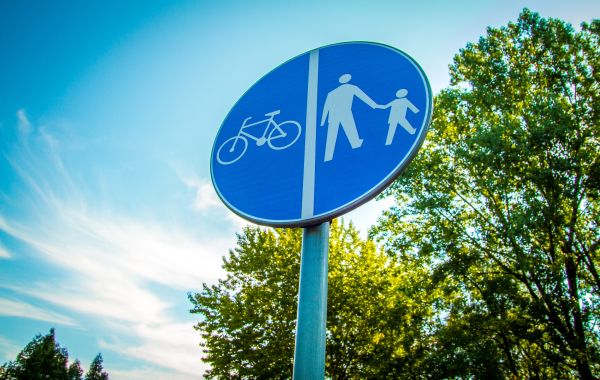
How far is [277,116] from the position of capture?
Answer: 1825 mm

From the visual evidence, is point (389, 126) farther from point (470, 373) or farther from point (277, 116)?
point (470, 373)

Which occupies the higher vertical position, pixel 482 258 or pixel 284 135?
pixel 482 258

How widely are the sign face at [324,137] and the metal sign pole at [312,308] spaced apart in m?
0.09

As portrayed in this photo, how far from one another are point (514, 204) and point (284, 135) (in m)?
10.8

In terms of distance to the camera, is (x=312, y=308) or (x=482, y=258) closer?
(x=312, y=308)

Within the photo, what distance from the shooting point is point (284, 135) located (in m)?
1.73

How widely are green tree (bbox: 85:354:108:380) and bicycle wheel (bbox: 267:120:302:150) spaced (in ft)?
292

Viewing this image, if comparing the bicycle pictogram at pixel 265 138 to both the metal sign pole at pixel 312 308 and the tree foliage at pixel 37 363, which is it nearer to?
the metal sign pole at pixel 312 308

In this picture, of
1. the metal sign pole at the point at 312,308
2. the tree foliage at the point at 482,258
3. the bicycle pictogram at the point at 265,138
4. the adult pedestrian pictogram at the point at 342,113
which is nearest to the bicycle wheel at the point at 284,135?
the bicycle pictogram at the point at 265,138

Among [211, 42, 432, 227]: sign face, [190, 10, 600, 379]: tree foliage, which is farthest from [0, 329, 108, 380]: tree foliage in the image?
[211, 42, 432, 227]: sign face

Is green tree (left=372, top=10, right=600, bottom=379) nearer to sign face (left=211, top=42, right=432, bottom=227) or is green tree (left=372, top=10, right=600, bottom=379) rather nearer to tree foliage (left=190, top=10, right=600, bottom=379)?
tree foliage (left=190, top=10, right=600, bottom=379)

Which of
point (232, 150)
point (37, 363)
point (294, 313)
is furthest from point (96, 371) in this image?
point (232, 150)

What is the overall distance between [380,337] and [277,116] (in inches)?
533

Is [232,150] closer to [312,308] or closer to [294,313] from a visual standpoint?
[312,308]
